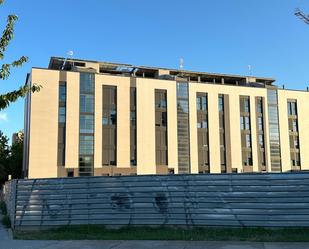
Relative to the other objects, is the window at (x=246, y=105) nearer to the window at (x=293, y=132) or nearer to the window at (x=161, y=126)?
the window at (x=293, y=132)

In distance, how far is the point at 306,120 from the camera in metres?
91.9

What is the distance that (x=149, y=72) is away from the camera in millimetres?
84188

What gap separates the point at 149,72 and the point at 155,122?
12.0 metres

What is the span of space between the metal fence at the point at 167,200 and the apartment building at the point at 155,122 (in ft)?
182

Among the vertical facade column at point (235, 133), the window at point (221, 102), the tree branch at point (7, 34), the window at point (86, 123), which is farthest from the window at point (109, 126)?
the tree branch at point (7, 34)

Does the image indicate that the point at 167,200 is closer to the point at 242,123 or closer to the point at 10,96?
the point at 10,96

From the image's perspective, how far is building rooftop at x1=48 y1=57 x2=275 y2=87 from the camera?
254 feet

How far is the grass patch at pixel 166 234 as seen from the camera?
1132cm

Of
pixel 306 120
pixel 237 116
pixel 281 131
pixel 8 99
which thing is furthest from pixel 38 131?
pixel 8 99

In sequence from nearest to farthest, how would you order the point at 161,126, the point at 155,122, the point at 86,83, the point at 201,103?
the point at 86,83, the point at 155,122, the point at 161,126, the point at 201,103

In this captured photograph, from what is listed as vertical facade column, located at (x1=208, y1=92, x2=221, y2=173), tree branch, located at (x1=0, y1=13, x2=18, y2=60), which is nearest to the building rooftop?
vertical facade column, located at (x1=208, y1=92, x2=221, y2=173)

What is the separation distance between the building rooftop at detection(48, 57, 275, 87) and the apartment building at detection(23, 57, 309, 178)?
0.19 metres

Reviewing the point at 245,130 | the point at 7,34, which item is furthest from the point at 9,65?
the point at 245,130

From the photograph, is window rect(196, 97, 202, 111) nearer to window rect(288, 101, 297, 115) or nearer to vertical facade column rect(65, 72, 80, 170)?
window rect(288, 101, 297, 115)
